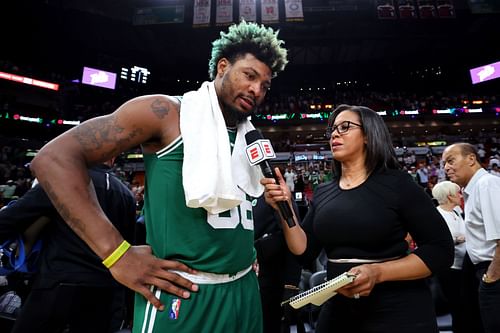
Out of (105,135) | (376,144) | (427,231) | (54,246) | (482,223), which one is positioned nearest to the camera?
(105,135)

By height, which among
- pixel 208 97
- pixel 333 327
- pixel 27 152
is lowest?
pixel 333 327

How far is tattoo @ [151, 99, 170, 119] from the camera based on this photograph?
118cm

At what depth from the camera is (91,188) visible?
1.10 metres

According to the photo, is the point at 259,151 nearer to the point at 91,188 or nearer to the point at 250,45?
the point at 250,45

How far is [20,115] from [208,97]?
73.3 feet

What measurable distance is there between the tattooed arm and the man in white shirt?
2.32 meters

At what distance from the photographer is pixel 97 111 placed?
2255 cm

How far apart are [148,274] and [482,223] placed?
259cm

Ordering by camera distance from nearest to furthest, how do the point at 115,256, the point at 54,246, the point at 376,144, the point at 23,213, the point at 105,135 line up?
1. the point at 115,256
2. the point at 105,135
3. the point at 376,144
4. the point at 23,213
5. the point at 54,246

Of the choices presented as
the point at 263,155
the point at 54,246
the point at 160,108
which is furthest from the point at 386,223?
the point at 54,246

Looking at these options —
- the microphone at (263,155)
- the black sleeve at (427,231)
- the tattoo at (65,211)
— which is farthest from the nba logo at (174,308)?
the black sleeve at (427,231)

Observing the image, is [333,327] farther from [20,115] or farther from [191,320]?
[20,115]

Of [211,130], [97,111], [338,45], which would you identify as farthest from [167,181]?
[97,111]

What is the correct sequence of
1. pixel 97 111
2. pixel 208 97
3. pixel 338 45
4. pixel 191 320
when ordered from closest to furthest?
1. pixel 191 320
2. pixel 208 97
3. pixel 338 45
4. pixel 97 111
